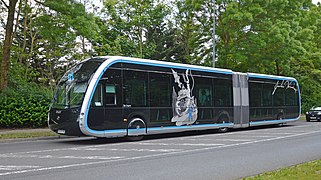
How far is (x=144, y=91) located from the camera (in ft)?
54.5

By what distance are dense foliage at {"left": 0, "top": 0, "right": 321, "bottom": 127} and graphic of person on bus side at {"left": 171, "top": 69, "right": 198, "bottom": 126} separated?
5499 mm

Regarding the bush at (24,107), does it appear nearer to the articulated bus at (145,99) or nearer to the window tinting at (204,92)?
the articulated bus at (145,99)

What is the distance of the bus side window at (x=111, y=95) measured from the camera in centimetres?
1508

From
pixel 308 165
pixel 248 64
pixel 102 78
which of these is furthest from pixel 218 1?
pixel 308 165

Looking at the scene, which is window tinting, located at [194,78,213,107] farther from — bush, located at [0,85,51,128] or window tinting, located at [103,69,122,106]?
bush, located at [0,85,51,128]

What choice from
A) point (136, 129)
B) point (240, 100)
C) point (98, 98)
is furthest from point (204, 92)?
point (98, 98)

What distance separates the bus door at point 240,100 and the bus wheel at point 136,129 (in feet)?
25.7

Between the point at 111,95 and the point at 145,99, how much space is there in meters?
1.89

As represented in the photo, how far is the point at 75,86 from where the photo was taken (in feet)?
49.4

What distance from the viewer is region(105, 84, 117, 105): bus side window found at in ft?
49.5

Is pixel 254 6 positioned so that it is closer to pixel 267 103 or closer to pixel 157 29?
pixel 267 103

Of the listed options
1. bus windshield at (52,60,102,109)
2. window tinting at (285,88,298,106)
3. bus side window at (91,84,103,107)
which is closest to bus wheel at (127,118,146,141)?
bus side window at (91,84,103,107)

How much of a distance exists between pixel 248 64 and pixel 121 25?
1378cm

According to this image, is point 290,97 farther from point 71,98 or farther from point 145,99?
point 71,98
